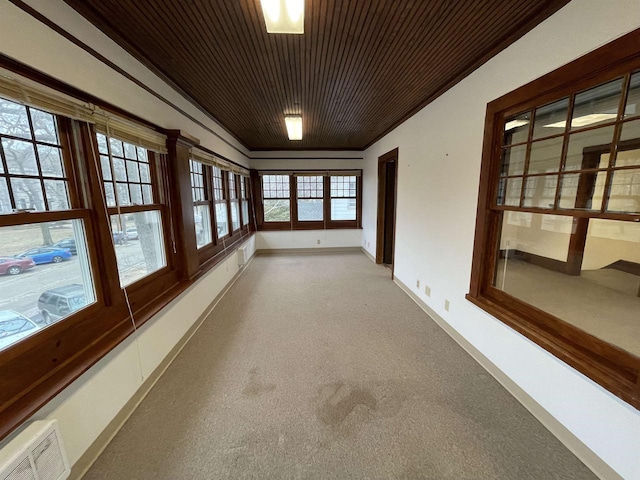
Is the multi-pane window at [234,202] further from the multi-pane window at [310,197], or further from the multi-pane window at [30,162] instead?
the multi-pane window at [30,162]

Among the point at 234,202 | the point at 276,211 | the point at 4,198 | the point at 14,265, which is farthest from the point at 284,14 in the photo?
the point at 276,211

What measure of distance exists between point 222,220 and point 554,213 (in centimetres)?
428

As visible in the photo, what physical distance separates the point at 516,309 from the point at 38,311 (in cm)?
313

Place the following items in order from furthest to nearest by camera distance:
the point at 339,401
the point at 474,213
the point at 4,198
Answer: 1. the point at 474,213
2. the point at 339,401
3. the point at 4,198

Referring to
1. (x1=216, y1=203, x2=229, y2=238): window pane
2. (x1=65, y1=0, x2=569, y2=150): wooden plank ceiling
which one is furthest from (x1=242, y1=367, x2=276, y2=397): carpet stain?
(x1=65, y1=0, x2=569, y2=150): wooden plank ceiling

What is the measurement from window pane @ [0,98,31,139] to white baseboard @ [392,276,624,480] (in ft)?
11.3

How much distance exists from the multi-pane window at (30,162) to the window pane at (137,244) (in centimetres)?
41

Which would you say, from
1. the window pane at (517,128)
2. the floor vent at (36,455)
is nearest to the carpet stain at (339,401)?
the floor vent at (36,455)

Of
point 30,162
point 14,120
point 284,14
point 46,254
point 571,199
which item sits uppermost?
point 284,14

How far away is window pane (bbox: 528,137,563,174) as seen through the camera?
1662 mm

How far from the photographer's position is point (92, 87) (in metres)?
1.59

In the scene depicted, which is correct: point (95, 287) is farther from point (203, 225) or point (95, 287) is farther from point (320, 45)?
point (320, 45)

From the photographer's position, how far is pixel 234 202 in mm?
5125

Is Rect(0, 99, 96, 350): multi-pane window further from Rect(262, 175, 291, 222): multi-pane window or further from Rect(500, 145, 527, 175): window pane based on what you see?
Rect(262, 175, 291, 222): multi-pane window
